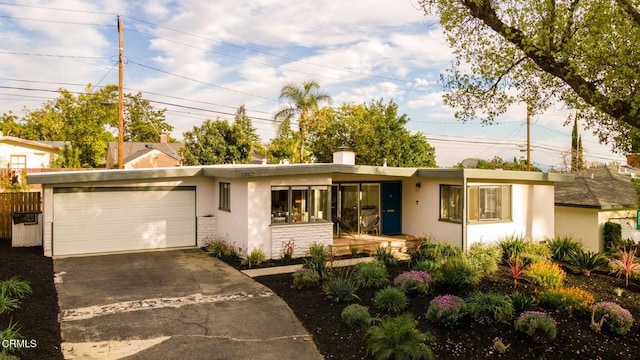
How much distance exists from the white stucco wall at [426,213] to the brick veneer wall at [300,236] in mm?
3619

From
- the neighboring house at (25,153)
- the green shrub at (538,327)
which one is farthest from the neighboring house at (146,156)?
the green shrub at (538,327)

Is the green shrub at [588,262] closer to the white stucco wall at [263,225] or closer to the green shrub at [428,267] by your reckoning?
the green shrub at [428,267]

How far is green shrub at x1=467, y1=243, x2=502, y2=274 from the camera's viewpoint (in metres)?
11.0

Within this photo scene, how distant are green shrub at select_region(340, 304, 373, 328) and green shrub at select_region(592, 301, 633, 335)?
3.65 meters

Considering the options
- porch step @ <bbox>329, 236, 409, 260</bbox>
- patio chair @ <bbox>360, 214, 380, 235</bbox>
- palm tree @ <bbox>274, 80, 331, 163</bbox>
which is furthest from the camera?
palm tree @ <bbox>274, 80, 331, 163</bbox>

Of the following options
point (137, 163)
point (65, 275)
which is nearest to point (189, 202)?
point (65, 275)

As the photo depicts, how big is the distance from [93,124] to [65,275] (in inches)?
1471

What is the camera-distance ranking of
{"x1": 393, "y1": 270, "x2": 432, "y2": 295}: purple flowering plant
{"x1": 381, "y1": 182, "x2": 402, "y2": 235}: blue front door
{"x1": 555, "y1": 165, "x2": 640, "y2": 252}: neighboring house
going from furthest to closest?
1. {"x1": 555, "y1": 165, "x2": 640, "y2": 252}: neighboring house
2. {"x1": 381, "y1": 182, "x2": 402, "y2": 235}: blue front door
3. {"x1": 393, "y1": 270, "x2": 432, "y2": 295}: purple flowering plant

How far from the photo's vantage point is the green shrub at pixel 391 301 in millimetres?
7805

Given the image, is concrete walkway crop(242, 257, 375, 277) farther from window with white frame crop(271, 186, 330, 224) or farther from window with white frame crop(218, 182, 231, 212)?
window with white frame crop(218, 182, 231, 212)

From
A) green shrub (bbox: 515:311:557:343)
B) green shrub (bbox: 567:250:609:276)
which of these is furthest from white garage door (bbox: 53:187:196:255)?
green shrub (bbox: 567:250:609:276)

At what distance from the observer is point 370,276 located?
9.50 meters

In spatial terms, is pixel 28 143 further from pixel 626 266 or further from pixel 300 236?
pixel 626 266

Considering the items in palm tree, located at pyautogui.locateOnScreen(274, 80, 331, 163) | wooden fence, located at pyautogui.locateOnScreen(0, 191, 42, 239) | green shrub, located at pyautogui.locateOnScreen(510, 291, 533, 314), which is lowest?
green shrub, located at pyautogui.locateOnScreen(510, 291, 533, 314)
